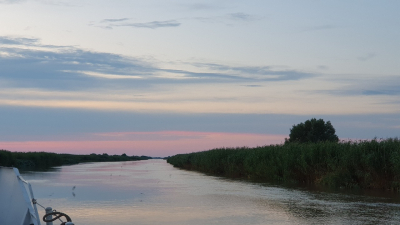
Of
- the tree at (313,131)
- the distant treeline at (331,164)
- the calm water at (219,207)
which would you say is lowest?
the calm water at (219,207)

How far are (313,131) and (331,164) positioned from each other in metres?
39.9

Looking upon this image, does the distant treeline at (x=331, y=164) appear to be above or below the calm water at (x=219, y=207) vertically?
above

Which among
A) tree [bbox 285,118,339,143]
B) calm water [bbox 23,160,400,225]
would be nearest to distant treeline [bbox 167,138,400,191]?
calm water [bbox 23,160,400,225]

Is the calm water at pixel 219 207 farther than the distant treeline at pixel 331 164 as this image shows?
No

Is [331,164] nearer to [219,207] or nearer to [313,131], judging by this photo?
[219,207]

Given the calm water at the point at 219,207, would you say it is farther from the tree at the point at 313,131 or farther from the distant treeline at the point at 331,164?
the tree at the point at 313,131

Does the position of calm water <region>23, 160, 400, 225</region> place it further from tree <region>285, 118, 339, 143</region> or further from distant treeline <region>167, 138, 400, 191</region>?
tree <region>285, 118, 339, 143</region>

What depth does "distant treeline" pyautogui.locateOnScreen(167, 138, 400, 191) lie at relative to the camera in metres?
17.1

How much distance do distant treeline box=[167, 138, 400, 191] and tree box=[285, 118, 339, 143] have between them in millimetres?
30828

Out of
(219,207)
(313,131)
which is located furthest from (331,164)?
(313,131)

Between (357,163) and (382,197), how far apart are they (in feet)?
11.0

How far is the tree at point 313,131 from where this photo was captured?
57.8 metres

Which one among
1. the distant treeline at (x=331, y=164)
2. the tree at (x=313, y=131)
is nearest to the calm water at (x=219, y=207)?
the distant treeline at (x=331, y=164)

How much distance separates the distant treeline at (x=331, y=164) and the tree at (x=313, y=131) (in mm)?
30828
